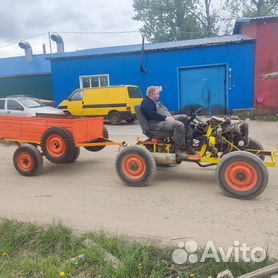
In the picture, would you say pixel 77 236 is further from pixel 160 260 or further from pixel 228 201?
pixel 228 201

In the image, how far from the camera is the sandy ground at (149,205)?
13.5 ft

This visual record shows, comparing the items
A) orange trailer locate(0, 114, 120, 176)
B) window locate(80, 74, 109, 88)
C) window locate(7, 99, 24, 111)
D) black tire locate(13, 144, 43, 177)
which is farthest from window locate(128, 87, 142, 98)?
black tire locate(13, 144, 43, 177)

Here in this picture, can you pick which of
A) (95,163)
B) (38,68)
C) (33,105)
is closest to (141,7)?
(38,68)

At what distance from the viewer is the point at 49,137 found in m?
6.62

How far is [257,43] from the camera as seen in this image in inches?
639

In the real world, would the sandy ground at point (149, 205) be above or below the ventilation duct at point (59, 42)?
below

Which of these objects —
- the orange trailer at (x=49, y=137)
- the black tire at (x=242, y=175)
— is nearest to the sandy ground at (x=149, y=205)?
the black tire at (x=242, y=175)

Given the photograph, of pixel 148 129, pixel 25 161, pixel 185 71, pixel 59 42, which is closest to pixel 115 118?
pixel 185 71

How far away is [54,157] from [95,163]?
4.81 feet

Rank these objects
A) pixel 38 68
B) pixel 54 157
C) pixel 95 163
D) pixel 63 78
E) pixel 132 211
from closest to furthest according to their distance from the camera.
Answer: pixel 132 211 < pixel 54 157 < pixel 95 163 < pixel 63 78 < pixel 38 68

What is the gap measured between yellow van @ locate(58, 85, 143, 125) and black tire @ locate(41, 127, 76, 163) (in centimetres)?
886

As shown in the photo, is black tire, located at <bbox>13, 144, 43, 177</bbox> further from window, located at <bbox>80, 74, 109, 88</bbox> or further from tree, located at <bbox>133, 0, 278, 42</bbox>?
tree, located at <bbox>133, 0, 278, 42</bbox>

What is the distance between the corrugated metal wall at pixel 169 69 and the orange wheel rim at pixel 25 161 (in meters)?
12.0

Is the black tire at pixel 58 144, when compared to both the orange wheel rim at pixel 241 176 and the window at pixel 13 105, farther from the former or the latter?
the window at pixel 13 105
